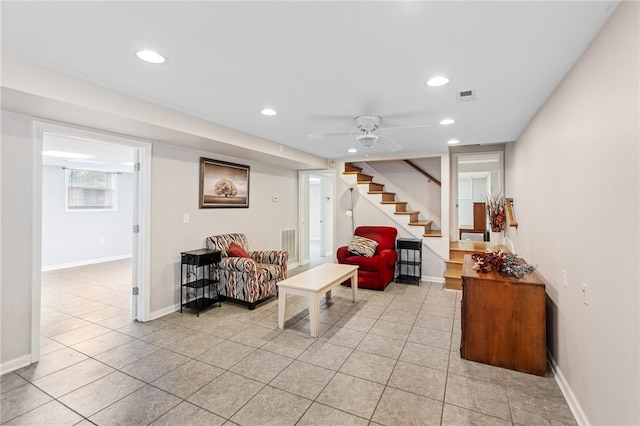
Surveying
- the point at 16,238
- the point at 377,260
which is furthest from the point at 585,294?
the point at 16,238

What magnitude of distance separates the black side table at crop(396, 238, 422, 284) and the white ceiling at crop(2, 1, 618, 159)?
8.87 feet

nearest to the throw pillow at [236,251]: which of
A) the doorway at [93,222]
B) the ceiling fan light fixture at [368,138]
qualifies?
the doorway at [93,222]

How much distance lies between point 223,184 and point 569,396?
4488mm

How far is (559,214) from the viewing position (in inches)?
90.6

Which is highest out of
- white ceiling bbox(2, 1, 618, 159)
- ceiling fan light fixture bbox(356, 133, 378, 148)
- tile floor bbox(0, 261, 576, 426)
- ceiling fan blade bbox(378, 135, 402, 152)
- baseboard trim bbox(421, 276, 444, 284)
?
ceiling fan blade bbox(378, 135, 402, 152)

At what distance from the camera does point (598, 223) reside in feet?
5.50

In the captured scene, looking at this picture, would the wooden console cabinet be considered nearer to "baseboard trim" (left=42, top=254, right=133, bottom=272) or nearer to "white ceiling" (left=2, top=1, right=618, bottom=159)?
"white ceiling" (left=2, top=1, right=618, bottom=159)

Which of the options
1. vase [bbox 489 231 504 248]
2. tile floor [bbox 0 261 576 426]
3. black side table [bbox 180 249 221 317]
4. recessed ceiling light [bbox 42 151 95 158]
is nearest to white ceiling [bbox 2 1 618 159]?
black side table [bbox 180 249 221 317]

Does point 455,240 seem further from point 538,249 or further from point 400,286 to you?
point 538,249

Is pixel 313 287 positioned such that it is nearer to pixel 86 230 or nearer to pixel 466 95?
pixel 466 95

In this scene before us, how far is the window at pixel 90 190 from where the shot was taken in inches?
260

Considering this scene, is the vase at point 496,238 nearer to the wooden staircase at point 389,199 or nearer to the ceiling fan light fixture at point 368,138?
the wooden staircase at point 389,199

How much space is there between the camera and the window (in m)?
6.61

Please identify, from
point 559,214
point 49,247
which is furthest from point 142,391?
point 49,247
